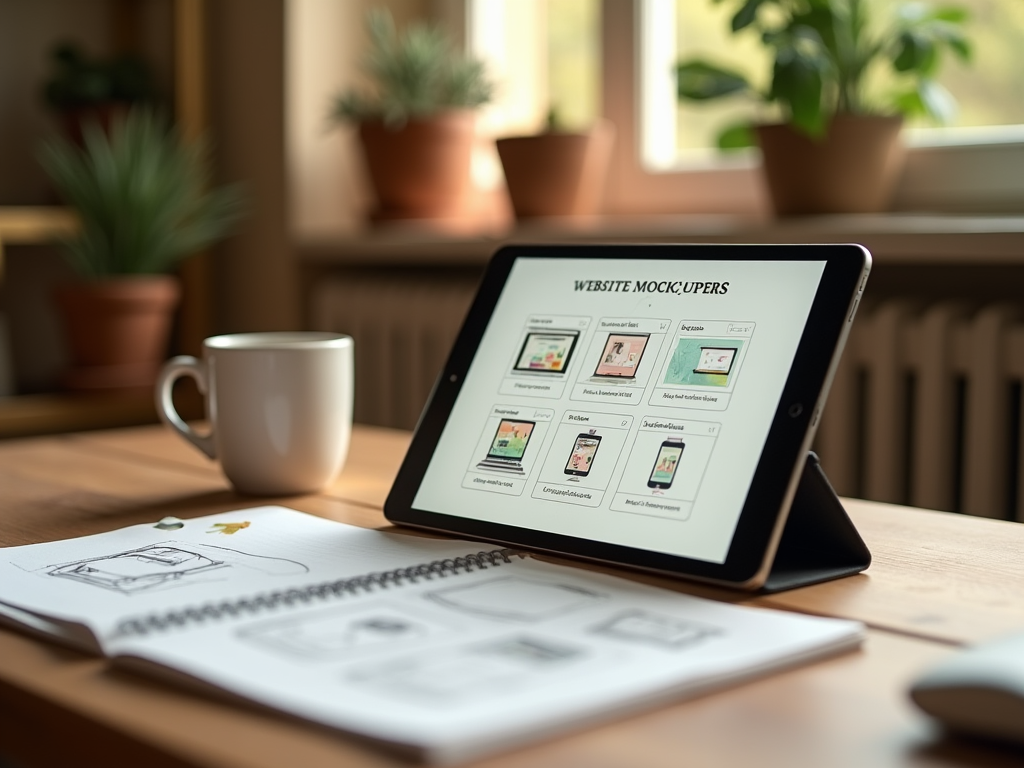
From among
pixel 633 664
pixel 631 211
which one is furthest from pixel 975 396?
pixel 633 664

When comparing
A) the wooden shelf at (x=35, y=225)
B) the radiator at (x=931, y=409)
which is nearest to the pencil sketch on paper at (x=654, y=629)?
the radiator at (x=931, y=409)

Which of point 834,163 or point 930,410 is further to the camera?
point 834,163

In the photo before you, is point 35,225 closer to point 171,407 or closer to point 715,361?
Result: point 171,407

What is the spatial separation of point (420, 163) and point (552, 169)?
0.25 meters

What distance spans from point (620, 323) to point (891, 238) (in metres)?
0.79

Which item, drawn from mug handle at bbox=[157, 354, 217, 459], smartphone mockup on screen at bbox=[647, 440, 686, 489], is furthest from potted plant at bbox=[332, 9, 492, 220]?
smartphone mockup on screen at bbox=[647, 440, 686, 489]

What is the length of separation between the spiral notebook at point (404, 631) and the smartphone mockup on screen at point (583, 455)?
0.24 ft

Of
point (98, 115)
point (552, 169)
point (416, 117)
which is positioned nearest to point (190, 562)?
point (552, 169)

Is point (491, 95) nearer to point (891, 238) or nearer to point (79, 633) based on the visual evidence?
point (891, 238)

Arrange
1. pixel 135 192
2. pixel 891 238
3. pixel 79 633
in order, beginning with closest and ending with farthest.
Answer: pixel 79 633
pixel 891 238
pixel 135 192

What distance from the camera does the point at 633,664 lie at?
53 centimetres

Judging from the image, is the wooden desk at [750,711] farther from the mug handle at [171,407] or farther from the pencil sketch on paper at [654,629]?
the mug handle at [171,407]

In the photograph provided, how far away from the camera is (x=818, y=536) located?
2.39ft

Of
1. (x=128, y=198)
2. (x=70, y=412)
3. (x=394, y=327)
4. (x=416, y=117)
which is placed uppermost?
(x=416, y=117)
